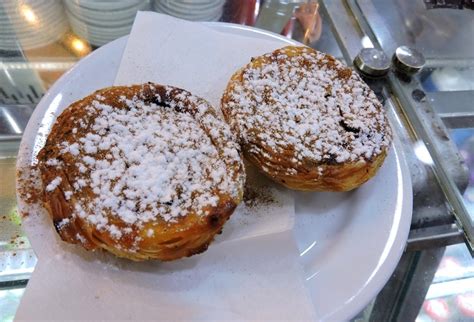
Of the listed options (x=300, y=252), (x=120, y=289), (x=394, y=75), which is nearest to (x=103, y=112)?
(x=120, y=289)

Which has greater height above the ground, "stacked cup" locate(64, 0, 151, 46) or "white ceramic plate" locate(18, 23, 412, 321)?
"stacked cup" locate(64, 0, 151, 46)

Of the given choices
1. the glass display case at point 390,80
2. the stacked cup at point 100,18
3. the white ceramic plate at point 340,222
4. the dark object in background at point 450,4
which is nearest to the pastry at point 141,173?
the white ceramic plate at point 340,222

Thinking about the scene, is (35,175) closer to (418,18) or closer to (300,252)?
(300,252)

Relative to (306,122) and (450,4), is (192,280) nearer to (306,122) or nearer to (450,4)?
(306,122)

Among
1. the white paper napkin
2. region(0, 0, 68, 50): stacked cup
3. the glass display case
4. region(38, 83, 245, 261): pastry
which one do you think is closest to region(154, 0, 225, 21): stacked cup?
the glass display case

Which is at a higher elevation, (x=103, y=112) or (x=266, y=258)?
(x=103, y=112)

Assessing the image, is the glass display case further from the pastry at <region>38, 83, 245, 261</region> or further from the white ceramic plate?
the pastry at <region>38, 83, 245, 261</region>
